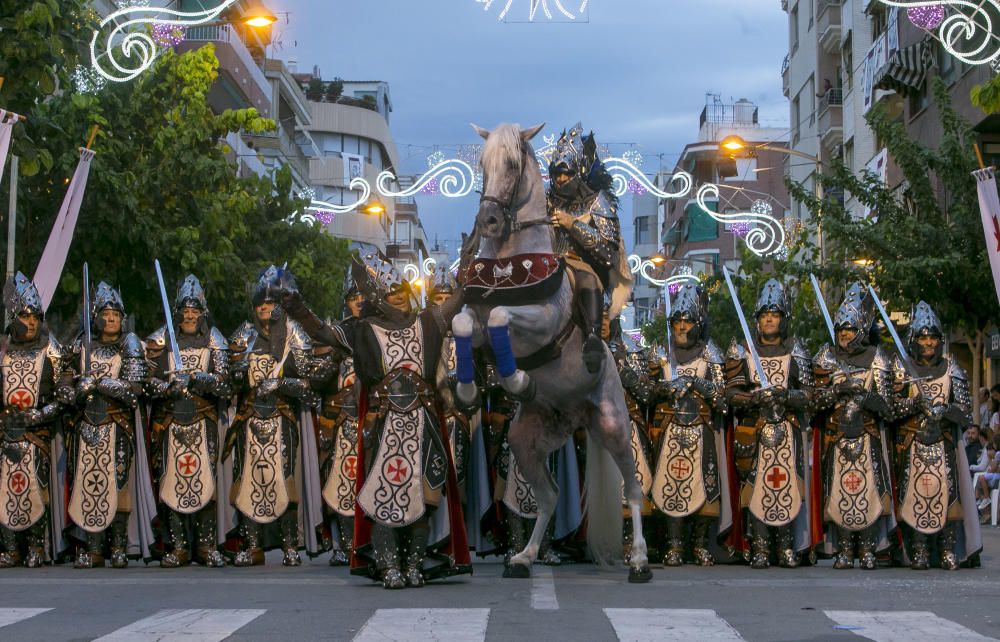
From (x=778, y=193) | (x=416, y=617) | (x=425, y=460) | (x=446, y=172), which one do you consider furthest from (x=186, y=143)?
(x=778, y=193)

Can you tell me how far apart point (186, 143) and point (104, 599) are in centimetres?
1522

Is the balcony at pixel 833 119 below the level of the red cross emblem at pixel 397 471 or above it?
above

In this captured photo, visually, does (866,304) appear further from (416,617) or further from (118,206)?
(118,206)

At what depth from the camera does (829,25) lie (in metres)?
53.6

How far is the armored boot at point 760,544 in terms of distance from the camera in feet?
43.0

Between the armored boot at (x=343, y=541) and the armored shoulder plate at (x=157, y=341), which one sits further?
the armored shoulder plate at (x=157, y=341)

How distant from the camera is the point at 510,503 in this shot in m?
13.2

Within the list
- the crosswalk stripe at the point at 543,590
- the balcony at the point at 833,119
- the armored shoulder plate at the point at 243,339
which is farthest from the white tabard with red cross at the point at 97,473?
the balcony at the point at 833,119

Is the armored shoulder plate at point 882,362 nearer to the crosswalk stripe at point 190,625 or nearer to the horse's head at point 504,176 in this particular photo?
the horse's head at point 504,176

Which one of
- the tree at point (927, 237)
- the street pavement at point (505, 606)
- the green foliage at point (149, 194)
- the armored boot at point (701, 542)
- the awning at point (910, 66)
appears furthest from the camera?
the awning at point (910, 66)

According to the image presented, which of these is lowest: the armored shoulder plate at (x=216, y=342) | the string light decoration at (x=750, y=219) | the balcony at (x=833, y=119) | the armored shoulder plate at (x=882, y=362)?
the armored shoulder plate at (x=882, y=362)

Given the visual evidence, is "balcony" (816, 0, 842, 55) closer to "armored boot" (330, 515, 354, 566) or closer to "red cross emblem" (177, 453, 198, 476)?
"armored boot" (330, 515, 354, 566)

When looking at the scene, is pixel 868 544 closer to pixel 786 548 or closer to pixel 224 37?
pixel 786 548

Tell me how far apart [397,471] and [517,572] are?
1.21 meters
